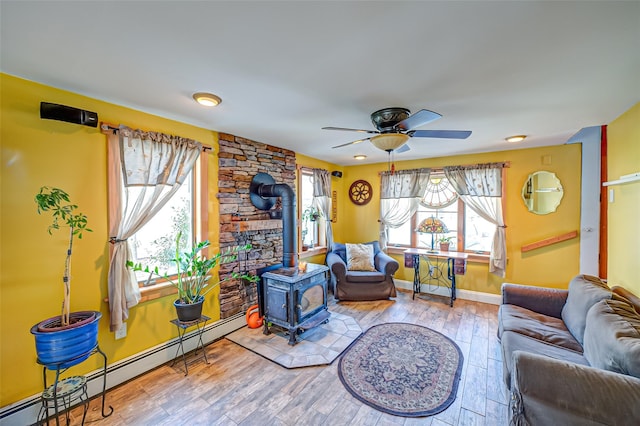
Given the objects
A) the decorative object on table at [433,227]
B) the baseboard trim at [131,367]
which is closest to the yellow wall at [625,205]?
the decorative object on table at [433,227]

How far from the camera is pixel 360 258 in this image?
4387mm

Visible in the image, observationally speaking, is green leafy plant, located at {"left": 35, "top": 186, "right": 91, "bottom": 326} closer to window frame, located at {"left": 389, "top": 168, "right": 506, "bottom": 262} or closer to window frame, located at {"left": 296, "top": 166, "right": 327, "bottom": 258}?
window frame, located at {"left": 296, "top": 166, "right": 327, "bottom": 258}

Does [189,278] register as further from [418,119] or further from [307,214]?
[418,119]

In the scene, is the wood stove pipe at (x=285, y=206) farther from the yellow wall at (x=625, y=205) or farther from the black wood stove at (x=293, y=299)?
the yellow wall at (x=625, y=205)

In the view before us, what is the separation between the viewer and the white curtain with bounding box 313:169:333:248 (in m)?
4.61

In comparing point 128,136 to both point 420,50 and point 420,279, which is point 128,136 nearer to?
point 420,50

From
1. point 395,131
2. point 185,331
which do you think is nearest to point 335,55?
point 395,131

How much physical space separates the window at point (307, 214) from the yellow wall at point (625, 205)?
3.69 metres

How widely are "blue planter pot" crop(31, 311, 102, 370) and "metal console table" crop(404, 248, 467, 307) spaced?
4.11 metres

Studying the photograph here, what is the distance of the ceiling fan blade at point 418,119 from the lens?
1819 millimetres

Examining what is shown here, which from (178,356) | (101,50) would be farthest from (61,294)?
(101,50)

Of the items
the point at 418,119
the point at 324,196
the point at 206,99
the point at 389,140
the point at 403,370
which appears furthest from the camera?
the point at 324,196

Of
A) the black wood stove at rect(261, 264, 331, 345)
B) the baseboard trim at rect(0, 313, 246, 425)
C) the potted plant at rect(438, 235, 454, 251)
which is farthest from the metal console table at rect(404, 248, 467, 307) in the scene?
the baseboard trim at rect(0, 313, 246, 425)

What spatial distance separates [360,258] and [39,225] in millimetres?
3805
